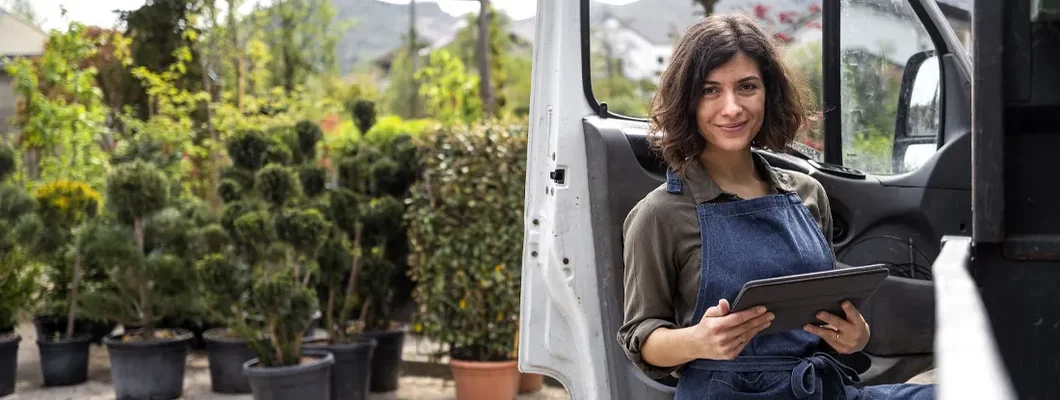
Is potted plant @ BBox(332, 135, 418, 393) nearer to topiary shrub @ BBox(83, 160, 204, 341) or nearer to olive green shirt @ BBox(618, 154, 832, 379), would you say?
topiary shrub @ BBox(83, 160, 204, 341)

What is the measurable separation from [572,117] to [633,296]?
3.80 feet

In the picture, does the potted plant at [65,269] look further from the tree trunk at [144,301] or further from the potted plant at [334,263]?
the potted plant at [334,263]

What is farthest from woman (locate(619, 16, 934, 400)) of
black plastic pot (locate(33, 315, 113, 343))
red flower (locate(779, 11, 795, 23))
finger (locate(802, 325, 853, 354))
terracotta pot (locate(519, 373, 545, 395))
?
black plastic pot (locate(33, 315, 113, 343))

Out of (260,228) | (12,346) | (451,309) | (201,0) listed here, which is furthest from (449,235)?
(201,0)

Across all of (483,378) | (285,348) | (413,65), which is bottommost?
(483,378)

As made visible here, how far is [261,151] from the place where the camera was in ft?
18.9

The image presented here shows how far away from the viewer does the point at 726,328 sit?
5.54ft

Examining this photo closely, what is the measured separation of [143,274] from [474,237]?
2073 millimetres

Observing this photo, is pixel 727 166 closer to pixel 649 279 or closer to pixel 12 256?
pixel 649 279

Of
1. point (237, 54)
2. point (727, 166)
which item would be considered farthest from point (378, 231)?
point (237, 54)

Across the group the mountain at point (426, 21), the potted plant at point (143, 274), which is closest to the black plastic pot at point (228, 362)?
the potted plant at point (143, 274)

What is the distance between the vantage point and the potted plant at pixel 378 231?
5.95 meters

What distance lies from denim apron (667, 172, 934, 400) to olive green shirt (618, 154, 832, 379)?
0.02 metres

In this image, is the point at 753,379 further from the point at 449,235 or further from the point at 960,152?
the point at 449,235
